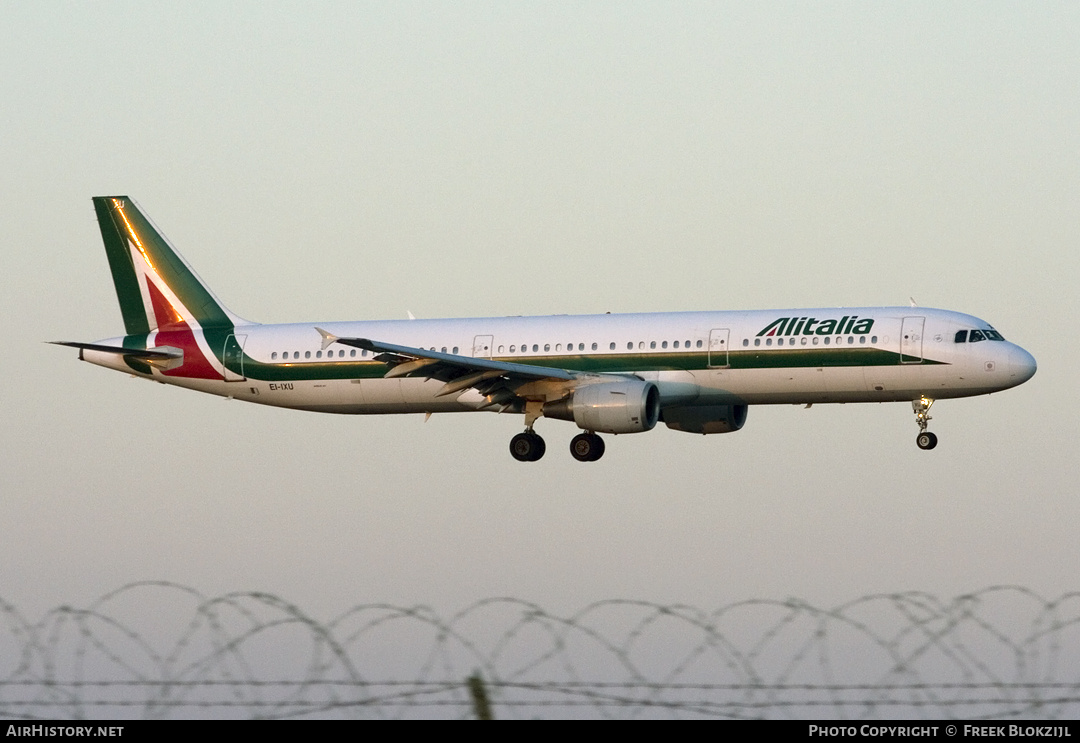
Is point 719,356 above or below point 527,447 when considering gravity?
above

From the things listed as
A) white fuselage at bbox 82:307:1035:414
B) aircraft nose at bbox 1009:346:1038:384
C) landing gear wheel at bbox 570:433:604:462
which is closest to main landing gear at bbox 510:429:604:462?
landing gear wheel at bbox 570:433:604:462

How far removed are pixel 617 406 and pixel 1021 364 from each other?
10617 mm

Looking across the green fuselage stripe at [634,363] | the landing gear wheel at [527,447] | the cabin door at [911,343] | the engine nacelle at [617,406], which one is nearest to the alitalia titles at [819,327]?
the green fuselage stripe at [634,363]

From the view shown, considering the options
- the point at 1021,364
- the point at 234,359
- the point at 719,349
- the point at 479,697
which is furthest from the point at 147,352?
the point at 479,697

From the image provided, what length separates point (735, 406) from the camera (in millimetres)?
49438

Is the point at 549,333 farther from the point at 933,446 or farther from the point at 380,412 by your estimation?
the point at 933,446

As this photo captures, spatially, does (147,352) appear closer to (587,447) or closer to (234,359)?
(234,359)

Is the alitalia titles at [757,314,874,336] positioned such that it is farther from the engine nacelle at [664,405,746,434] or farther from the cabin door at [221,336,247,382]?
the cabin door at [221,336,247,382]

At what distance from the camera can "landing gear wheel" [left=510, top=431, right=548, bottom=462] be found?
49.4 meters

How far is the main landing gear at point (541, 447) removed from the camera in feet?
159

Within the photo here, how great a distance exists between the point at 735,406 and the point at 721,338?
12.4ft

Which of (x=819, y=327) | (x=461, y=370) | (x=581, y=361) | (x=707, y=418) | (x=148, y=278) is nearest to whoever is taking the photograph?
(x=819, y=327)

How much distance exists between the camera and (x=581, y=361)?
4788cm
